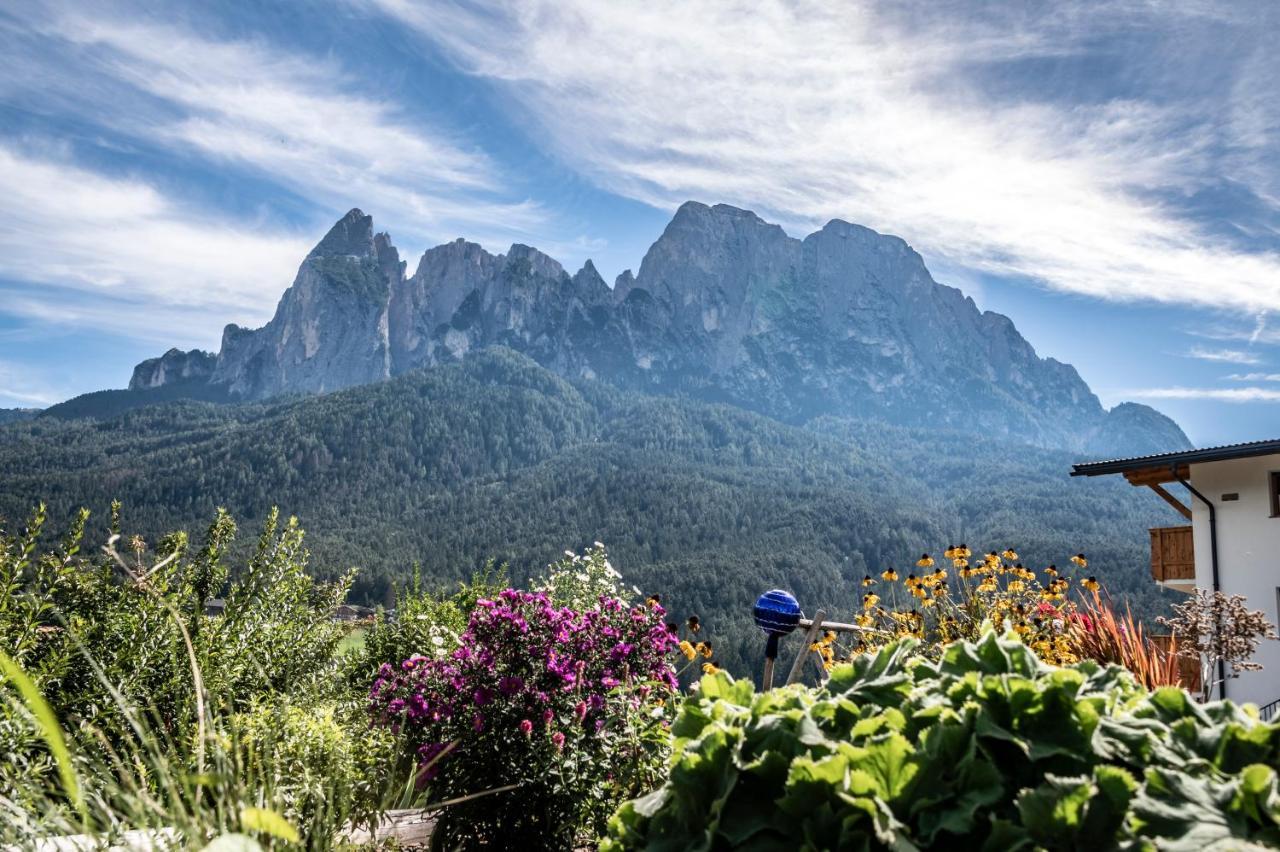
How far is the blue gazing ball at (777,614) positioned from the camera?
14.2ft

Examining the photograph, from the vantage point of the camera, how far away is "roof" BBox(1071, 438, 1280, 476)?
12816mm

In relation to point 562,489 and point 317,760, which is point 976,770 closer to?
point 317,760

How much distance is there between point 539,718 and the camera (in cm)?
355

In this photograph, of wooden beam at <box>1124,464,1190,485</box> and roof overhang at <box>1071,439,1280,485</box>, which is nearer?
roof overhang at <box>1071,439,1280,485</box>

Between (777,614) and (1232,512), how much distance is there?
1321 centimetres

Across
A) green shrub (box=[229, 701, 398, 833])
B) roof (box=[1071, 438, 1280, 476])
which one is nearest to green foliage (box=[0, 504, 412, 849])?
green shrub (box=[229, 701, 398, 833])

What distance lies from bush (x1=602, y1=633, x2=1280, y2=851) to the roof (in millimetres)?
12778

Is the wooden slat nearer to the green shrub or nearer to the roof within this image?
the roof

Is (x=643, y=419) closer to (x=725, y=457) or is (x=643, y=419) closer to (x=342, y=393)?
(x=725, y=457)

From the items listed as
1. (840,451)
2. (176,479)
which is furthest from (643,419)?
(176,479)

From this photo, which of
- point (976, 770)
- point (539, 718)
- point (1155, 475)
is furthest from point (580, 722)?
point (1155, 475)

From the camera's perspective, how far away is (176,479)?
12181 cm

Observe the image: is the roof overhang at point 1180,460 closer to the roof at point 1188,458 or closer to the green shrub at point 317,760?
the roof at point 1188,458

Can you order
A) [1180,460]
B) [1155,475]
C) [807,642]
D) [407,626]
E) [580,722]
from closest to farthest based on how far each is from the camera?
[580,722] → [807,642] → [407,626] → [1180,460] → [1155,475]
